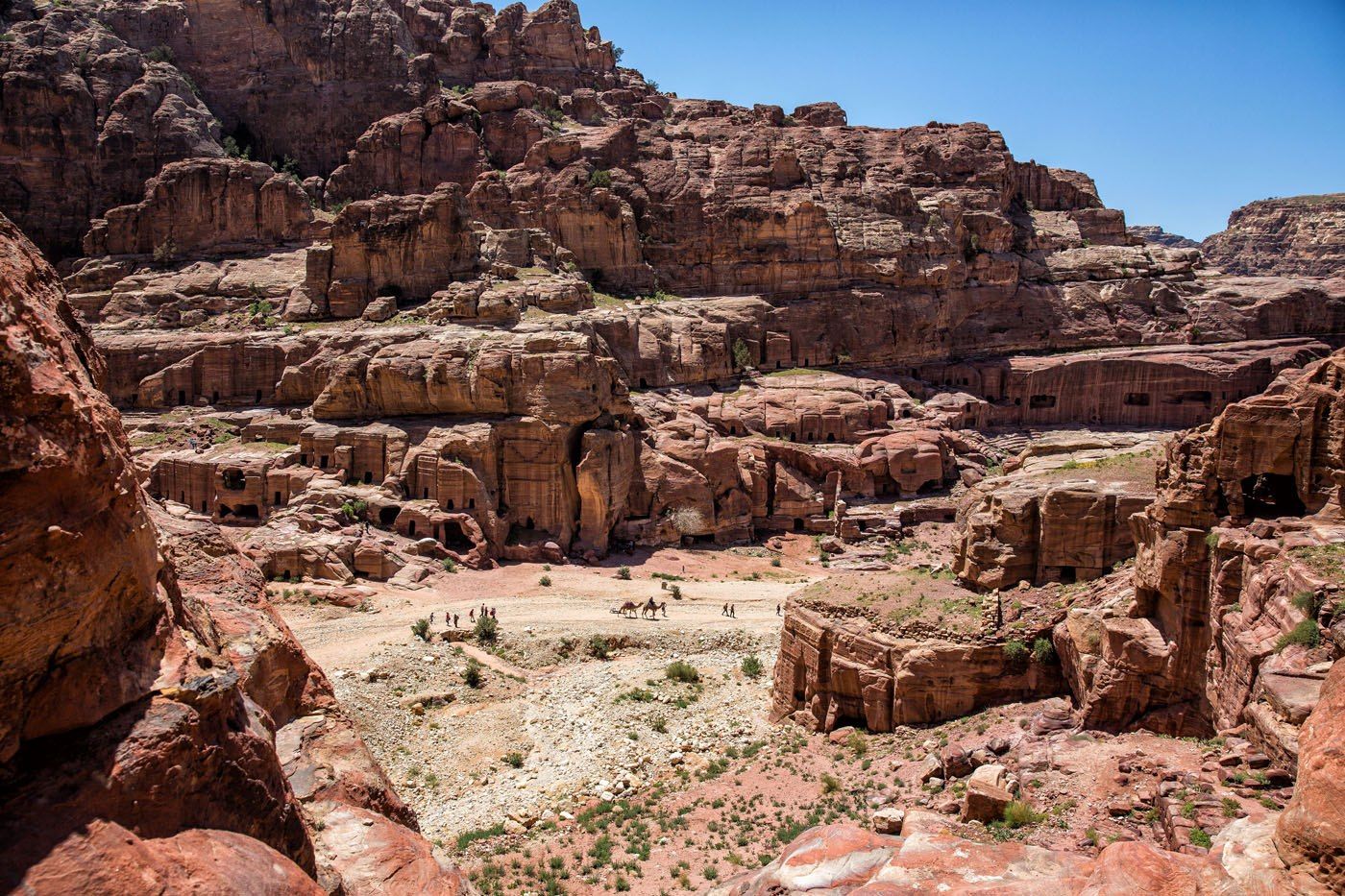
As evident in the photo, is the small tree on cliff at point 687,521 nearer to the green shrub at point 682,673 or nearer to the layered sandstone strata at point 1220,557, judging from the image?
the green shrub at point 682,673

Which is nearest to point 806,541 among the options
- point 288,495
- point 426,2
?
point 288,495

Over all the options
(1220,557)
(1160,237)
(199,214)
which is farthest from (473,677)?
(1160,237)

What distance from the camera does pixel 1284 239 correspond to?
10494 centimetres

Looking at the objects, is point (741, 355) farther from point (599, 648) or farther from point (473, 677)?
point (473, 677)

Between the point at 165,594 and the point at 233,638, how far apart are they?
2.31 metres

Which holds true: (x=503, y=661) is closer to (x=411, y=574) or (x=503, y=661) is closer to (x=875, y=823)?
(x=411, y=574)

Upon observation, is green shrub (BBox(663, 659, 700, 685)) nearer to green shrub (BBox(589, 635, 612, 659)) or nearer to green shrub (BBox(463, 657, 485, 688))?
green shrub (BBox(589, 635, 612, 659))

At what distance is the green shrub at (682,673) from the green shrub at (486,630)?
6.68m

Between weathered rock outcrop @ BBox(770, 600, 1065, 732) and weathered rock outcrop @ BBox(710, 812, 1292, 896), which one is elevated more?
weathered rock outcrop @ BBox(710, 812, 1292, 896)

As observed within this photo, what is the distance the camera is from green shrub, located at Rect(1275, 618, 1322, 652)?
43.8 feet

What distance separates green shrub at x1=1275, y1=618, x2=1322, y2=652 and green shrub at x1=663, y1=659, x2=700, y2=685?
20021mm

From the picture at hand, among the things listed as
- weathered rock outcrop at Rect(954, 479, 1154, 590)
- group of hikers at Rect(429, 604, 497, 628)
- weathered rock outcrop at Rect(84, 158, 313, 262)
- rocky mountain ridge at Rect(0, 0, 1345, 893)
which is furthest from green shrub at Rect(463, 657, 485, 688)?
weathered rock outcrop at Rect(84, 158, 313, 262)

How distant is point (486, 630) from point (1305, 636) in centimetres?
2619

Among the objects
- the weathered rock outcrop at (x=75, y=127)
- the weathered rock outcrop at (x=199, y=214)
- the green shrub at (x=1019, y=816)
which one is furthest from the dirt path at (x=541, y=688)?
the weathered rock outcrop at (x=75, y=127)
